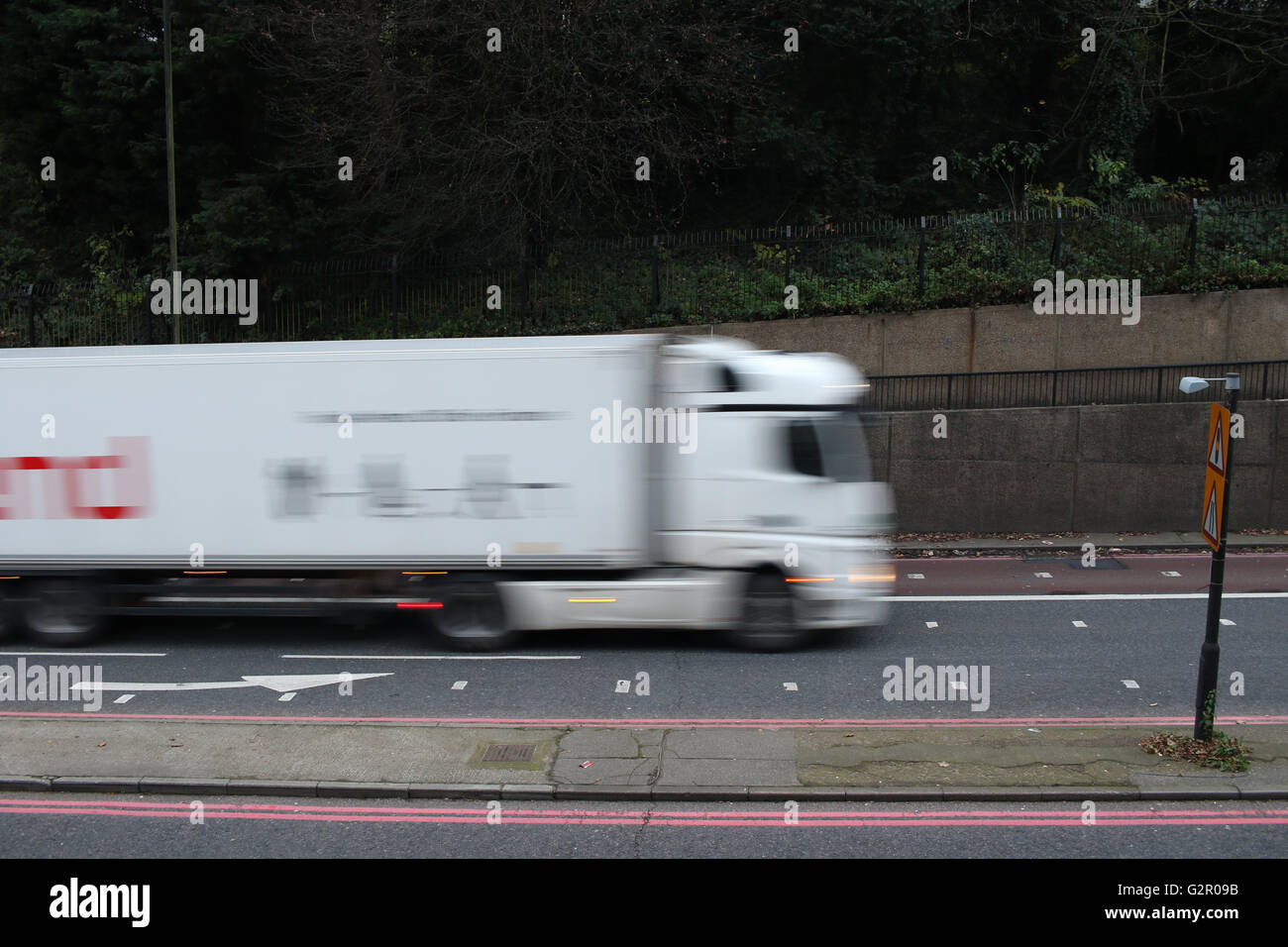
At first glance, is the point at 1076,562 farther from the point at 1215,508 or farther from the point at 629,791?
the point at 629,791

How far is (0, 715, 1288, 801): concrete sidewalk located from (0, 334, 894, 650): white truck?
90.8 inches

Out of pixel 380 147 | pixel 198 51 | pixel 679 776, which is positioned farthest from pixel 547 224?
pixel 679 776

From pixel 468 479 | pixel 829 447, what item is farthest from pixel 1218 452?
pixel 468 479

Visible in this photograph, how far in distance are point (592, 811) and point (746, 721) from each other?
2.26 m

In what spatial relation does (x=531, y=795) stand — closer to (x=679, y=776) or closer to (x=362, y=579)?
(x=679, y=776)

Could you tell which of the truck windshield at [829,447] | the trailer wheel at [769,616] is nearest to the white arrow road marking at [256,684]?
the trailer wheel at [769,616]

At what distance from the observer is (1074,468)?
18.8 metres

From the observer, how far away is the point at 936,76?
91.0 feet

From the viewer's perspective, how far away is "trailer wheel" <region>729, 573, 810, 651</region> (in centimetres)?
1165

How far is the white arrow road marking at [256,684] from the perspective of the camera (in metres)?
10.9

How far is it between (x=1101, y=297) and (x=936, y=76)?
33.3ft

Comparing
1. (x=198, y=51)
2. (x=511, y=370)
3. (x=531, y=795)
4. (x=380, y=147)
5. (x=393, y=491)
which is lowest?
(x=531, y=795)

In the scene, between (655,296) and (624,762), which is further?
(655,296)

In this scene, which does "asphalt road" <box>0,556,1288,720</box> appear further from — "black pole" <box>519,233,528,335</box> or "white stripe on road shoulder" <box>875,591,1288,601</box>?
"black pole" <box>519,233,528,335</box>
